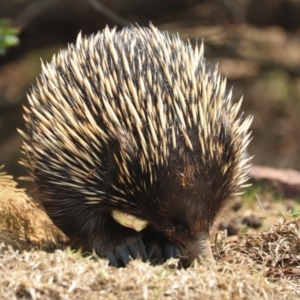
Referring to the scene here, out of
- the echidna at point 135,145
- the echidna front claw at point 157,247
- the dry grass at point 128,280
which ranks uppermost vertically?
the echidna at point 135,145

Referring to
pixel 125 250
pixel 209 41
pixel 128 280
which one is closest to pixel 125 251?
pixel 125 250

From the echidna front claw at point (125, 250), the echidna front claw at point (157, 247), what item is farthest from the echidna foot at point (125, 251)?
the echidna front claw at point (157, 247)

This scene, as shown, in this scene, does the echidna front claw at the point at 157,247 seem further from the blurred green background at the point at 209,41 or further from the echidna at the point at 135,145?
the blurred green background at the point at 209,41

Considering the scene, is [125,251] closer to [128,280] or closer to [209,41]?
[128,280]

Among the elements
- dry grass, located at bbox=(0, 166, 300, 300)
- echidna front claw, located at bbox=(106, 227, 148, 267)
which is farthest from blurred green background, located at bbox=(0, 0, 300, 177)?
dry grass, located at bbox=(0, 166, 300, 300)

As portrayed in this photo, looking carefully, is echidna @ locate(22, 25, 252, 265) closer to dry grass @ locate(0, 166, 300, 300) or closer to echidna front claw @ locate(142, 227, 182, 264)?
echidna front claw @ locate(142, 227, 182, 264)

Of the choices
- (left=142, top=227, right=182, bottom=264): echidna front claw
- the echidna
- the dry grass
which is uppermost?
the echidna
